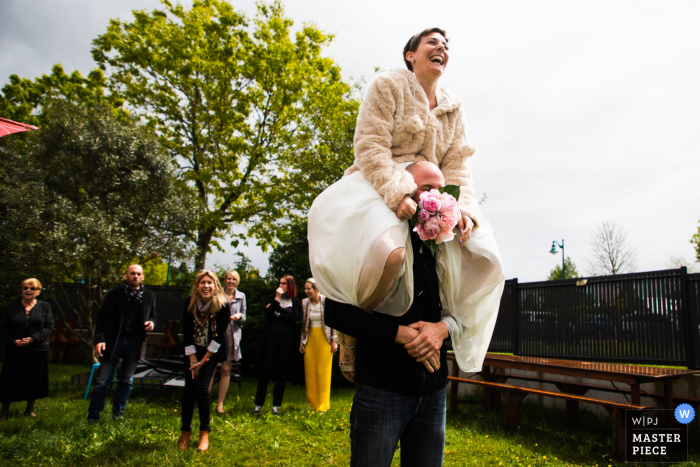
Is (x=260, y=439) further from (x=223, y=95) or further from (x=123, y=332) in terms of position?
(x=223, y=95)

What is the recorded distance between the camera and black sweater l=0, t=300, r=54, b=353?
6.49 meters

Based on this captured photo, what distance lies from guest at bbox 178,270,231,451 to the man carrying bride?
11.7 feet

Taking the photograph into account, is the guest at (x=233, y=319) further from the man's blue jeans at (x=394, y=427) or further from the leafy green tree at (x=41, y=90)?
the leafy green tree at (x=41, y=90)

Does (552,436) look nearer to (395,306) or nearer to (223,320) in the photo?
(223,320)

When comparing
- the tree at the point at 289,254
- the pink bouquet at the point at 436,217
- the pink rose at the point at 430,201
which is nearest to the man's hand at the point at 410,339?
the pink bouquet at the point at 436,217

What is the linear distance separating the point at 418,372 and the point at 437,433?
32 cm

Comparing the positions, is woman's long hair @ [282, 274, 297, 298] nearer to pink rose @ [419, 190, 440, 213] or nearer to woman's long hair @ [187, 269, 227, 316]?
woman's long hair @ [187, 269, 227, 316]

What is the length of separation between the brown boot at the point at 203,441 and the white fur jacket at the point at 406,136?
413 cm

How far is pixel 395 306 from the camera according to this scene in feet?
5.73

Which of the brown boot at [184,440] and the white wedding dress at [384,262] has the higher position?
the white wedding dress at [384,262]

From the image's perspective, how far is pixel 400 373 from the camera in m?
1.72

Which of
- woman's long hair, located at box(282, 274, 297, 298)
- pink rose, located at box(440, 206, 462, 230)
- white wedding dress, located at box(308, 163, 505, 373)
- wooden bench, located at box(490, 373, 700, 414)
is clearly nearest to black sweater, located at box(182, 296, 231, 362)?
woman's long hair, located at box(282, 274, 297, 298)

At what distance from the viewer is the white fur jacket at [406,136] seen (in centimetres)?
188

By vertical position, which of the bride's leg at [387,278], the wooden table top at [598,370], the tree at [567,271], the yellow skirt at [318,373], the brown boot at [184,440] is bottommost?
the brown boot at [184,440]
